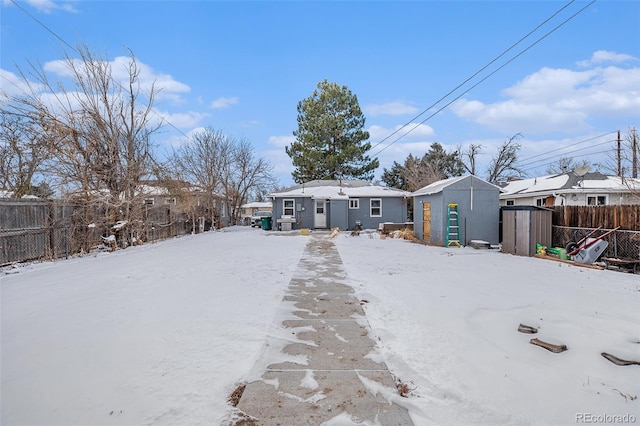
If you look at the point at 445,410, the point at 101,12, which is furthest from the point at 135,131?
the point at 445,410

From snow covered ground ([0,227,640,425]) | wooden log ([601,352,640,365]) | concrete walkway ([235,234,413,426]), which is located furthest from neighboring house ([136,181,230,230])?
wooden log ([601,352,640,365])

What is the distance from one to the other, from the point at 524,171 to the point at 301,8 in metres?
30.9

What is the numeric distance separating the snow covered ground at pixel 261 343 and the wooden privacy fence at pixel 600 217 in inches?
110

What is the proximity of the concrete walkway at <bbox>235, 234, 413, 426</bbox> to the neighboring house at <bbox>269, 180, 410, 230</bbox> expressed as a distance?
16.8 meters

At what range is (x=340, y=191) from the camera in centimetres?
2184

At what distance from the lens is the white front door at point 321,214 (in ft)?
71.9

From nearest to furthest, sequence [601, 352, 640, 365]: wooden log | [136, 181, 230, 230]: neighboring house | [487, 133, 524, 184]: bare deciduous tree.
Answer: [601, 352, 640, 365]: wooden log, [136, 181, 230, 230]: neighboring house, [487, 133, 524, 184]: bare deciduous tree

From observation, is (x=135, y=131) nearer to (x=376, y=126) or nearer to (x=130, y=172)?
(x=130, y=172)

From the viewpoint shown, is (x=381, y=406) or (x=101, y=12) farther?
(x=101, y=12)

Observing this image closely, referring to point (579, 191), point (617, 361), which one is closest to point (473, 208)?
point (579, 191)

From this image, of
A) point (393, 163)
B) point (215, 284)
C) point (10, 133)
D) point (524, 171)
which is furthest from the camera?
point (393, 163)

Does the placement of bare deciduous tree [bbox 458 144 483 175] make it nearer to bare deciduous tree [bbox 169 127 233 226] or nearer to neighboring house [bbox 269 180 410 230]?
neighboring house [bbox 269 180 410 230]

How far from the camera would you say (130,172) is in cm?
1209

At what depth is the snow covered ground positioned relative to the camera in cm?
242
